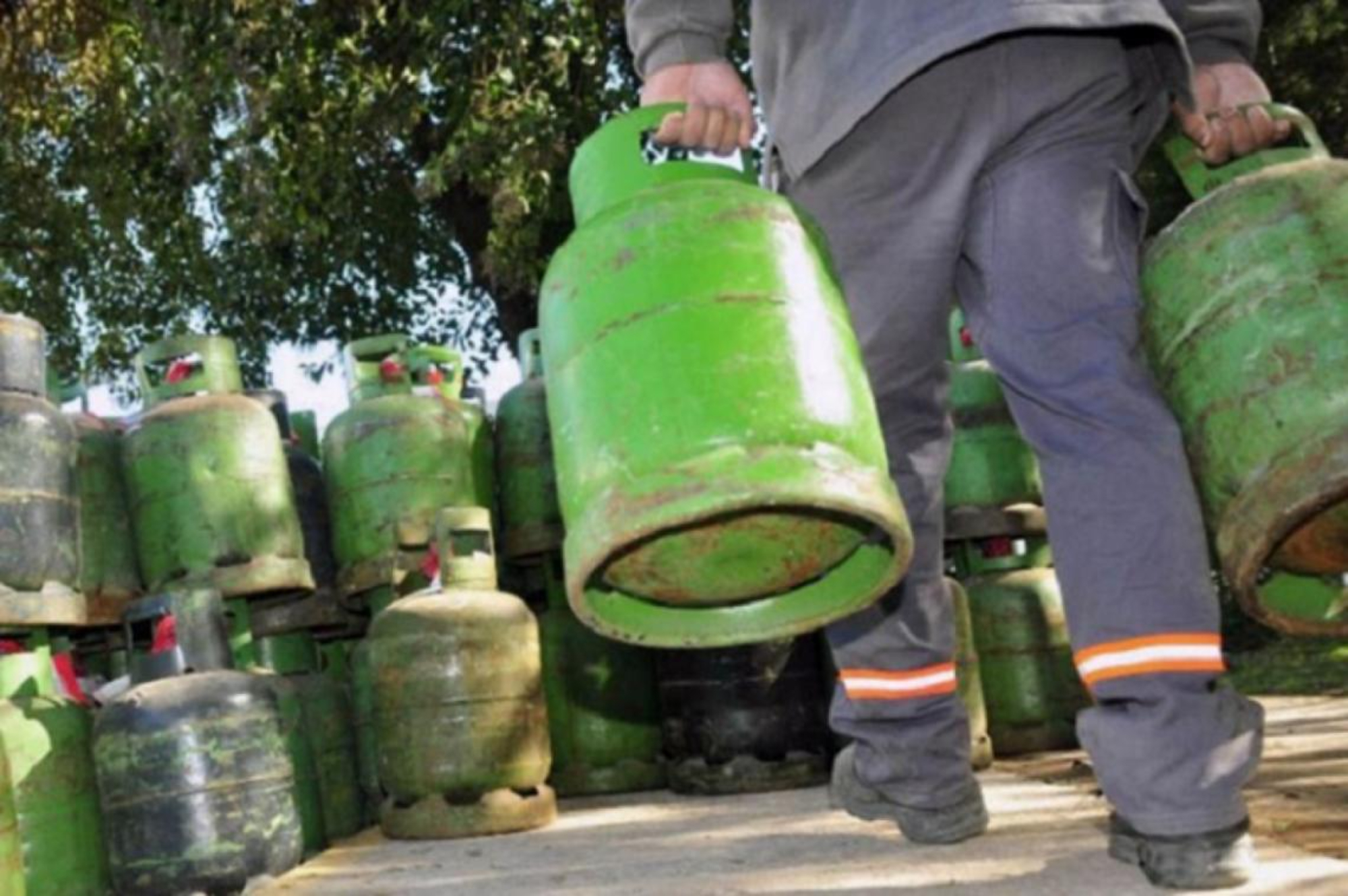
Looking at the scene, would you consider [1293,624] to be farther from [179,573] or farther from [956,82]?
[179,573]

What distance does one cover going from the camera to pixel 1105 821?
2537 millimetres

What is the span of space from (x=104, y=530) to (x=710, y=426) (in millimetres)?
2646

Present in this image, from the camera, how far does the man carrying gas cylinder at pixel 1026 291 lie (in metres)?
1.99

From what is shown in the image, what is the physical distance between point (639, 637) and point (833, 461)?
40 centimetres

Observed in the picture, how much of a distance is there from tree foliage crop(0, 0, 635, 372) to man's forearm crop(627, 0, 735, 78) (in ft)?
16.9

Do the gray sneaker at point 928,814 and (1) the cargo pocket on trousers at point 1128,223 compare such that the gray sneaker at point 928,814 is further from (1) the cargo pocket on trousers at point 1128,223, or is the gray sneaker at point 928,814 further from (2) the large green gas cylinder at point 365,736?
(2) the large green gas cylinder at point 365,736

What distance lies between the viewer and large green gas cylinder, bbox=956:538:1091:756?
445 centimetres

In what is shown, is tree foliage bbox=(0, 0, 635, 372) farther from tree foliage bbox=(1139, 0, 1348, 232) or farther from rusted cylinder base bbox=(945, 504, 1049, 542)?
rusted cylinder base bbox=(945, 504, 1049, 542)

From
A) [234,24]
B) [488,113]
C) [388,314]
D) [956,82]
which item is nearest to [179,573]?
[956,82]

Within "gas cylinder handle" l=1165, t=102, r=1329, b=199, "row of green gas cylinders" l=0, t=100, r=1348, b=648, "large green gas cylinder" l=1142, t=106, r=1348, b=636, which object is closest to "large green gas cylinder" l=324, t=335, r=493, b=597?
"row of green gas cylinders" l=0, t=100, r=1348, b=648

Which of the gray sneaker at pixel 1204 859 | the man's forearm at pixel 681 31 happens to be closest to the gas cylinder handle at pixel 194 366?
the man's forearm at pixel 681 31

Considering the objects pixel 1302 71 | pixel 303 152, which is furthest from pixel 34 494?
pixel 1302 71

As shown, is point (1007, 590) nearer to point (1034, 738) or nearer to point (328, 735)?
point (1034, 738)

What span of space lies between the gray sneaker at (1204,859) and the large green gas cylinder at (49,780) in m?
2.30
